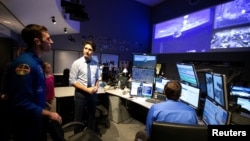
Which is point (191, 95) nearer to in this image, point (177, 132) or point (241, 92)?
point (241, 92)

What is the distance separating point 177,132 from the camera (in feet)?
3.08

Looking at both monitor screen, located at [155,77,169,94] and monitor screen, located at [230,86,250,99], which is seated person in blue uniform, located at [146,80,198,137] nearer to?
monitor screen, located at [230,86,250,99]

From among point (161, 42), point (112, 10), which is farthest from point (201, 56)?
point (112, 10)

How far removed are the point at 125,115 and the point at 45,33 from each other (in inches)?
102

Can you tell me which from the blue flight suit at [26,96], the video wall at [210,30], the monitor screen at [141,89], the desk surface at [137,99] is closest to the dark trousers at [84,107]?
the desk surface at [137,99]

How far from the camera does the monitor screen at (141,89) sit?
292cm

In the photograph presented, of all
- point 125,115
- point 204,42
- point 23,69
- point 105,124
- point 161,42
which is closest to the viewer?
point 23,69

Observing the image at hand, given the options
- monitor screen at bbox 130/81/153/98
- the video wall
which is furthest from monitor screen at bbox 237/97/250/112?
the video wall

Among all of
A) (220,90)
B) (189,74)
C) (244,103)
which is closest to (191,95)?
(189,74)

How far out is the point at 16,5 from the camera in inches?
83.1

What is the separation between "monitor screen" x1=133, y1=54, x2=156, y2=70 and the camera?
3006mm

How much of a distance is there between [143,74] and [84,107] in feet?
4.05

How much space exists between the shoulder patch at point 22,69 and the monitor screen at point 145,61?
2202mm

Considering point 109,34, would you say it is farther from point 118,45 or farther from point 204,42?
point 204,42
